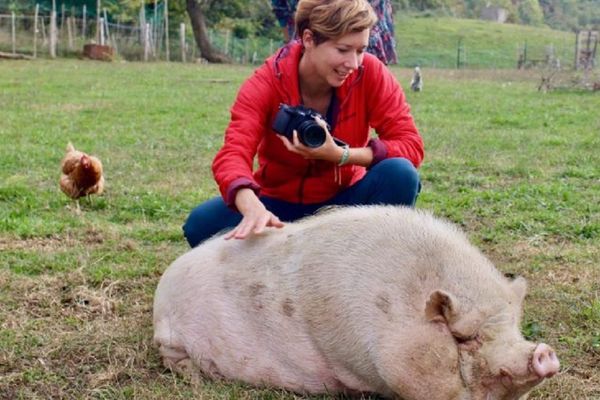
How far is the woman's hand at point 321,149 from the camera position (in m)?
3.47

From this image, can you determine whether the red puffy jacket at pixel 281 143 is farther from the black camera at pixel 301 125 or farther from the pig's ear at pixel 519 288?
the pig's ear at pixel 519 288

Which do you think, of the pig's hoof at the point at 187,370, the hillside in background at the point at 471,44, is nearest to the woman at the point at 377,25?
the pig's hoof at the point at 187,370

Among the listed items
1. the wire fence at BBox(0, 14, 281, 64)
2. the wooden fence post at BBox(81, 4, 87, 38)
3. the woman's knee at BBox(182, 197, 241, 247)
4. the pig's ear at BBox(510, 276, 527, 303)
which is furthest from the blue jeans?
the wooden fence post at BBox(81, 4, 87, 38)

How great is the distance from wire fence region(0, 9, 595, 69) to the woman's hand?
2379 centimetres

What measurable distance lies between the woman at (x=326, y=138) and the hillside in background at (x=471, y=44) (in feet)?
106

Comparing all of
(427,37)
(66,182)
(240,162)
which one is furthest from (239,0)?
(240,162)

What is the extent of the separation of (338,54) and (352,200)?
70 cm

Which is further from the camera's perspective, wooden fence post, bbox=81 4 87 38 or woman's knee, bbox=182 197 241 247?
wooden fence post, bbox=81 4 87 38

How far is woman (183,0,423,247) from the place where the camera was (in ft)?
11.5

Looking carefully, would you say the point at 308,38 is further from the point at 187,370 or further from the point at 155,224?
the point at 155,224

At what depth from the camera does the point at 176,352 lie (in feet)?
10.8

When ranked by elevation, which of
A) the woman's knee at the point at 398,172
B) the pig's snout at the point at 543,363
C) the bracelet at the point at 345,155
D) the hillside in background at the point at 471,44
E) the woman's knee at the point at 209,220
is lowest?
the hillside in background at the point at 471,44

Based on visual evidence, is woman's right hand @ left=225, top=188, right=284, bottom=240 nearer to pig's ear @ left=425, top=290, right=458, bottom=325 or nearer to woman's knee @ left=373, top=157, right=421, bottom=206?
woman's knee @ left=373, top=157, right=421, bottom=206

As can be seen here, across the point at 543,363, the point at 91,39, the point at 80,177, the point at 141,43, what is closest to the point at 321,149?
the point at 543,363
